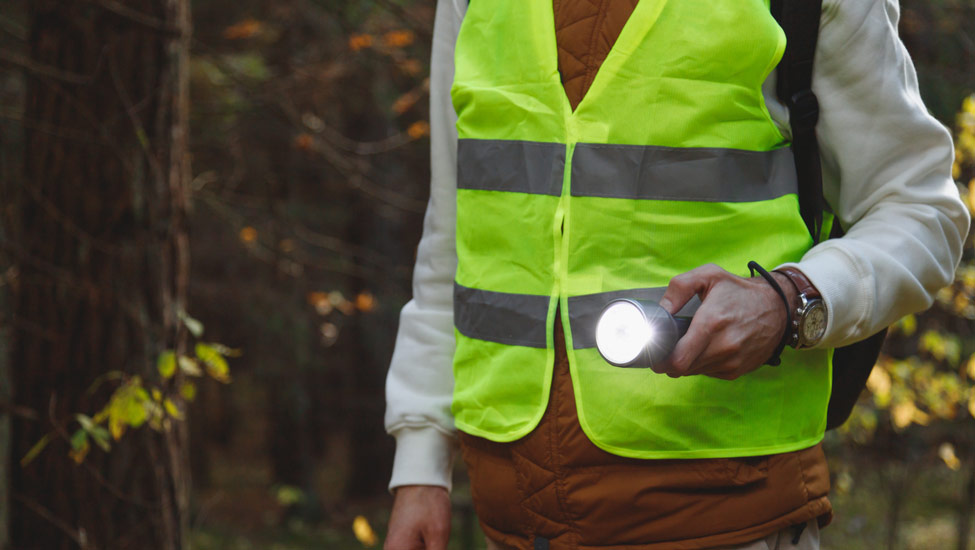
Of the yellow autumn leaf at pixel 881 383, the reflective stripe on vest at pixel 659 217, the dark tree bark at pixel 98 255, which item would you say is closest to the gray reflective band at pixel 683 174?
the reflective stripe on vest at pixel 659 217

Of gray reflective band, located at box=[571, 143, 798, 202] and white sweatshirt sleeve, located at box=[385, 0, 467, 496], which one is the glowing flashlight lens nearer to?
gray reflective band, located at box=[571, 143, 798, 202]

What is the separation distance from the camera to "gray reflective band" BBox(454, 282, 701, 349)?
1.53m

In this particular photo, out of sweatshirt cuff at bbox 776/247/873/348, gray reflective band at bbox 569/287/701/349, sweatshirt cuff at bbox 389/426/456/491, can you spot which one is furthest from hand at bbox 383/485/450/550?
sweatshirt cuff at bbox 776/247/873/348

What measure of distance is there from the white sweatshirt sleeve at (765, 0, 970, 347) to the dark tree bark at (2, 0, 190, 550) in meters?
2.35

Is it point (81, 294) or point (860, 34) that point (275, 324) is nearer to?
point (81, 294)

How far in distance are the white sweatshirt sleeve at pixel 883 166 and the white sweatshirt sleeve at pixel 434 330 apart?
0.73 metres

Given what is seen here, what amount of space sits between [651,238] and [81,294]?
2.39 m

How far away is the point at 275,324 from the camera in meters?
12.8

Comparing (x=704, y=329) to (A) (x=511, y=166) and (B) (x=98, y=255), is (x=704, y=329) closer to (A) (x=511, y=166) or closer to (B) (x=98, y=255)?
(A) (x=511, y=166)

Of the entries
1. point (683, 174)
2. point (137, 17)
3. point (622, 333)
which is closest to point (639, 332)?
point (622, 333)

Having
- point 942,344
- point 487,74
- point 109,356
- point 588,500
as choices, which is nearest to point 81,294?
point 109,356

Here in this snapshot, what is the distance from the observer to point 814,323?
1.38m

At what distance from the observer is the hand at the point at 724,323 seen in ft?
4.09

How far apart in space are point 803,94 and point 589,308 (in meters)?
0.50
